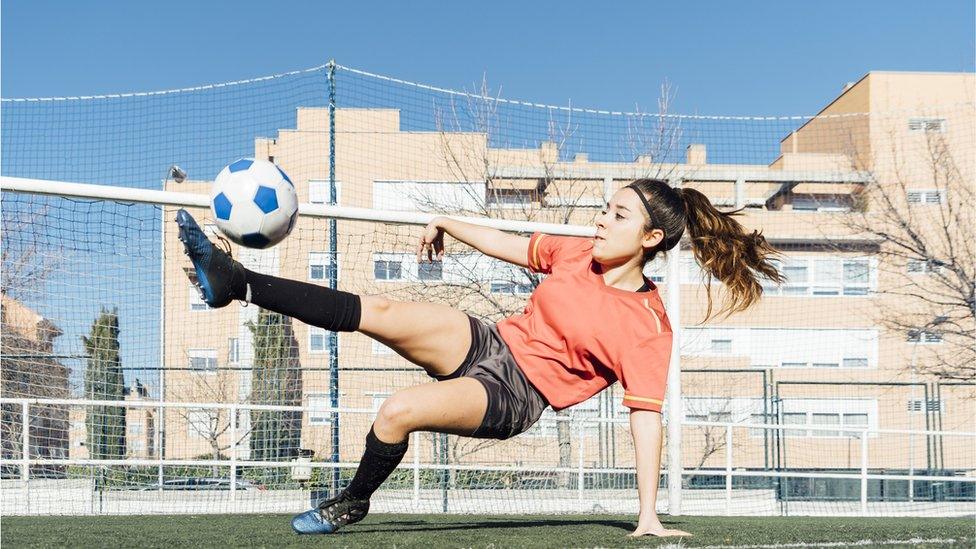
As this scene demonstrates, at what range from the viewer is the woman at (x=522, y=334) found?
10.4ft

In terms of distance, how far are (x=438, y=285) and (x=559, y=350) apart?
33.9 ft

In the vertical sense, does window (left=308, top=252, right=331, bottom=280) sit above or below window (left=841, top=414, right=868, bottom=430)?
above

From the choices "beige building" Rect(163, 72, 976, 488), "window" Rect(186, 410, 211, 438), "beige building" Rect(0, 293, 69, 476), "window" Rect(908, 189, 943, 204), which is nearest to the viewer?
"beige building" Rect(0, 293, 69, 476)

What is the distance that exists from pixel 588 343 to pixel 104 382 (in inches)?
258

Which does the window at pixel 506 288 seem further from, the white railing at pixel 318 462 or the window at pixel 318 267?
the window at pixel 318 267

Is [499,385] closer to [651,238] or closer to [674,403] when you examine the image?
[651,238]

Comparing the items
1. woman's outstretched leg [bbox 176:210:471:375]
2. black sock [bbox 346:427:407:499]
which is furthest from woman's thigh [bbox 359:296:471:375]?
black sock [bbox 346:427:407:499]

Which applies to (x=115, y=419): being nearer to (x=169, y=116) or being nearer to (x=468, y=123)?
(x=169, y=116)

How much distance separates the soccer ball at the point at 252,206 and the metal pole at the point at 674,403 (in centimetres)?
279

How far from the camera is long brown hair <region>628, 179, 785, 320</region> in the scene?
382 cm

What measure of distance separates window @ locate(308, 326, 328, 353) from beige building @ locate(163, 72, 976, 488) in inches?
1.4

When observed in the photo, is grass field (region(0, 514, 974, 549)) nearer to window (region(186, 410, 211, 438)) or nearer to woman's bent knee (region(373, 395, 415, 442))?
woman's bent knee (region(373, 395, 415, 442))

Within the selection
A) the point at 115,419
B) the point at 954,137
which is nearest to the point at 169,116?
the point at 115,419

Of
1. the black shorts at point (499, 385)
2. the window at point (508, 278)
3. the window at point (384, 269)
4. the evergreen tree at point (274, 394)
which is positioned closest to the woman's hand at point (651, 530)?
the black shorts at point (499, 385)
